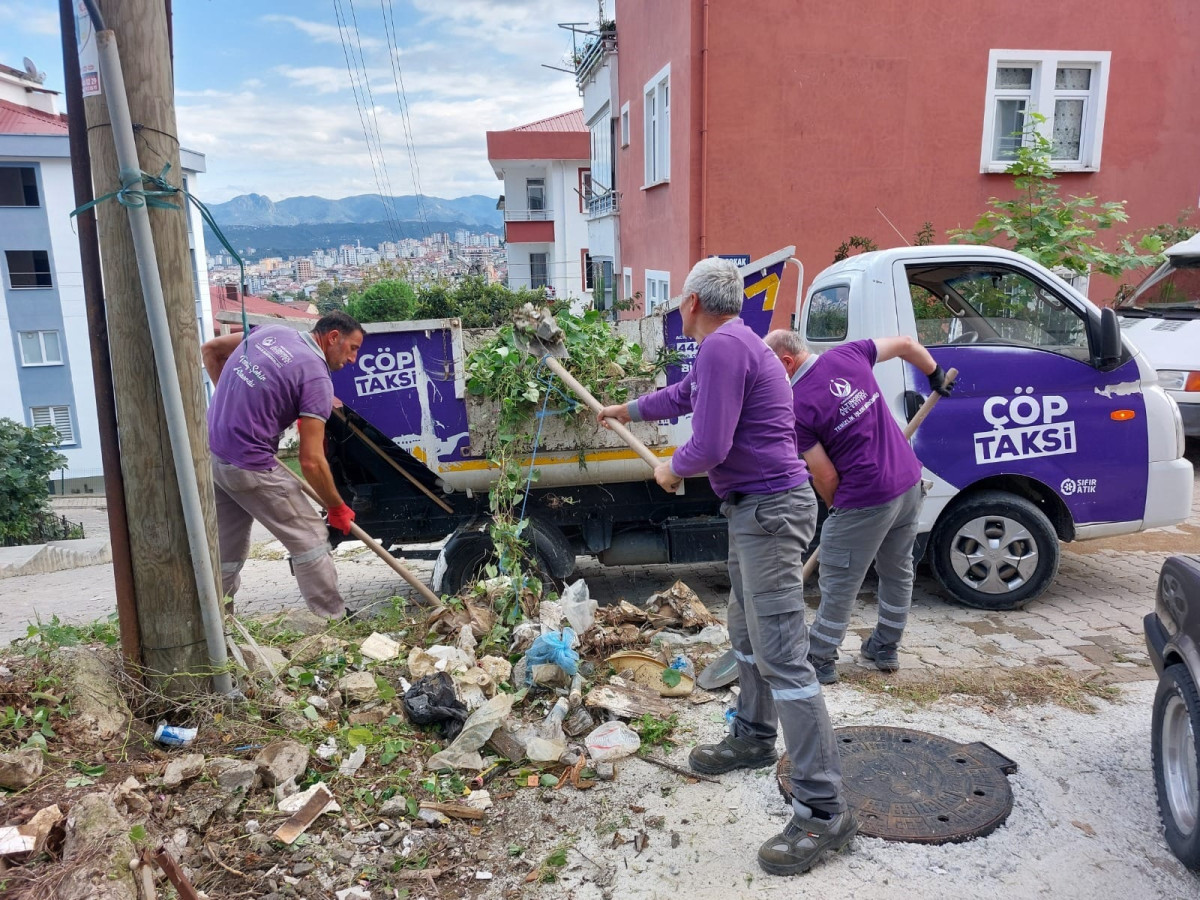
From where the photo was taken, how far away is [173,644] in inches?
125

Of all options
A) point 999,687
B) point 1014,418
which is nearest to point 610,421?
point 999,687

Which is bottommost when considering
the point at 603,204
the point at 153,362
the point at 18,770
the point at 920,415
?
the point at 18,770

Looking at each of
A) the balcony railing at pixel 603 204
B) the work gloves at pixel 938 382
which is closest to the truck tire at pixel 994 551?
the work gloves at pixel 938 382

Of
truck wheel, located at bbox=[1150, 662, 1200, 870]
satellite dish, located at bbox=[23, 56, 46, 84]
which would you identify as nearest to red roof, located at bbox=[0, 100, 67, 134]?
satellite dish, located at bbox=[23, 56, 46, 84]

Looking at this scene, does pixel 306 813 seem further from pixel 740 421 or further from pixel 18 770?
pixel 740 421

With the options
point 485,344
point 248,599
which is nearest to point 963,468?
point 485,344

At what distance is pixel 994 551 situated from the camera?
16.7 ft

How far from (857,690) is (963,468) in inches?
65.8

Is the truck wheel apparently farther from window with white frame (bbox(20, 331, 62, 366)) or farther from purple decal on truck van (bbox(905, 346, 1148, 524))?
window with white frame (bbox(20, 331, 62, 366))

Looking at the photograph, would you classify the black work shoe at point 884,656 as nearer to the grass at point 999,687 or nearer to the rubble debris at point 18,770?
the grass at point 999,687

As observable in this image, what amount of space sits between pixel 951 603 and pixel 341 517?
3.82 m

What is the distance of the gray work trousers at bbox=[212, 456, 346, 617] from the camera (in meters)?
4.51

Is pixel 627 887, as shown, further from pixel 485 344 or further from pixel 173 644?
pixel 485 344

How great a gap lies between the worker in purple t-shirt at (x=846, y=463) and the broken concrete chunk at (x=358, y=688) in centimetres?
209
